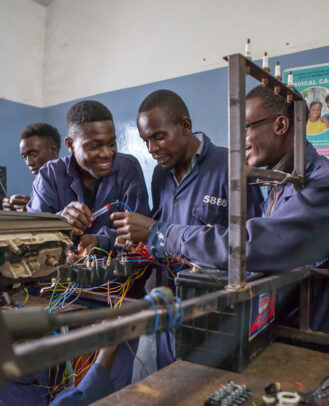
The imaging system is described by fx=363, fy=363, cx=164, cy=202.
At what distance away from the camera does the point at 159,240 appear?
3.80 ft

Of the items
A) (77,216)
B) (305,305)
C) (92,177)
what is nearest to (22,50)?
(92,177)

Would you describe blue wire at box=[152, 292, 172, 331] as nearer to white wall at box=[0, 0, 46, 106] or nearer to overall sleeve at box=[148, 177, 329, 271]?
overall sleeve at box=[148, 177, 329, 271]

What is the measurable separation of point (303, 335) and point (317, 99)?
1.55 metres

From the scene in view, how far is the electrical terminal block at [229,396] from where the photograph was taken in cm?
72

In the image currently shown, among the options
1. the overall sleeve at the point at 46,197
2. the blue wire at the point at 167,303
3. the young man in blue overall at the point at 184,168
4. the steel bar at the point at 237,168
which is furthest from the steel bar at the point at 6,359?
the overall sleeve at the point at 46,197

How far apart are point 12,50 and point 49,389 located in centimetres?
339

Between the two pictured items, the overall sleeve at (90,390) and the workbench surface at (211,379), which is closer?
the workbench surface at (211,379)

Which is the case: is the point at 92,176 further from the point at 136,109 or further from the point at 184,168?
the point at 136,109

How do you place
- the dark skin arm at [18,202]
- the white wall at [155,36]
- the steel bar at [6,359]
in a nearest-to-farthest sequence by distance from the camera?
the steel bar at [6,359], the white wall at [155,36], the dark skin arm at [18,202]

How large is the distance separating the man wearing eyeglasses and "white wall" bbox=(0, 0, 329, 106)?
1.24 meters

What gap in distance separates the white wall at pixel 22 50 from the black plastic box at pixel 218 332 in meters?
3.43

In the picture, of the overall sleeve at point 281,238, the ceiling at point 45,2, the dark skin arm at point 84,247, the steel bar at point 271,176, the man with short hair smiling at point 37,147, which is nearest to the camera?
the steel bar at point 271,176

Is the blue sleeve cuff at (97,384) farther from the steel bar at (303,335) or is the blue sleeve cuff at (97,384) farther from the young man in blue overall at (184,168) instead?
the young man in blue overall at (184,168)

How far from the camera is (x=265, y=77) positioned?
0.96 metres
